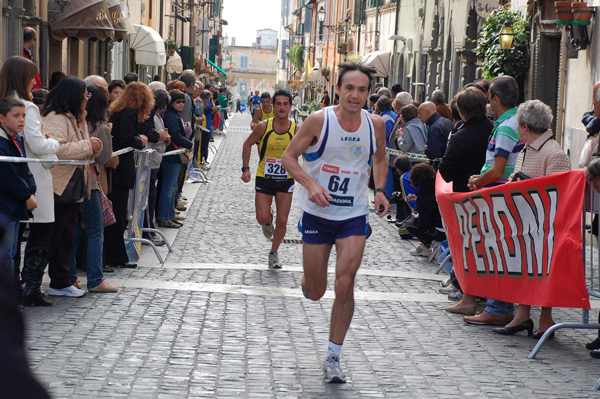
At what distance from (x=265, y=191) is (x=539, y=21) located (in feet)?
26.5

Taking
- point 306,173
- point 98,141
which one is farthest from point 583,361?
point 98,141

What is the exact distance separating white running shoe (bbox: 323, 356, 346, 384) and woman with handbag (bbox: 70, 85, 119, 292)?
3.08 metres

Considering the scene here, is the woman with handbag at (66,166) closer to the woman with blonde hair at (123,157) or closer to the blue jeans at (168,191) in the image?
the woman with blonde hair at (123,157)

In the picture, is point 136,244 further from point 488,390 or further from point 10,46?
point 10,46

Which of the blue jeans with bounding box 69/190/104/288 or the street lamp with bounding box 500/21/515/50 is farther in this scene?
the street lamp with bounding box 500/21/515/50

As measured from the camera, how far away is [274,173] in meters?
10.6

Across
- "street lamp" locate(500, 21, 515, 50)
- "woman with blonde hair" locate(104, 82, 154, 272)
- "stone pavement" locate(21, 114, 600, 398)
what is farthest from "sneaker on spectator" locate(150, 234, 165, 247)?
"street lamp" locate(500, 21, 515, 50)

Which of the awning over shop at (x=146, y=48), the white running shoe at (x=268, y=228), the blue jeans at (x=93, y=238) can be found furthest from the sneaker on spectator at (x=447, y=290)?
the awning over shop at (x=146, y=48)

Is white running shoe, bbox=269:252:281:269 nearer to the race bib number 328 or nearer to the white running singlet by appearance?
the race bib number 328

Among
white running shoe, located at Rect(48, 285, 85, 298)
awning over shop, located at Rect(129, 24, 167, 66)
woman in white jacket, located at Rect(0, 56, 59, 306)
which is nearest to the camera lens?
woman in white jacket, located at Rect(0, 56, 59, 306)

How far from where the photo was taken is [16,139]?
729 cm

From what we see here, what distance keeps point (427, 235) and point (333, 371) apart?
5809 millimetres

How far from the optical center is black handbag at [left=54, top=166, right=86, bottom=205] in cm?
786

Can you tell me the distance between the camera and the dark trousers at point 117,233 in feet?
32.0
